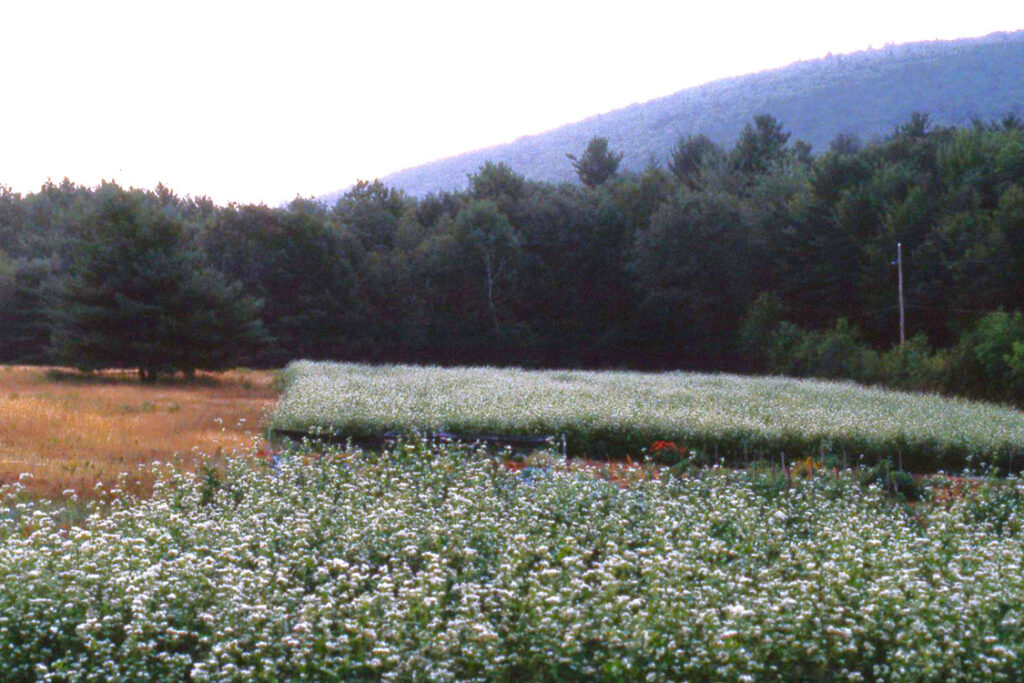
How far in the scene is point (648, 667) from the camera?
5.00 metres

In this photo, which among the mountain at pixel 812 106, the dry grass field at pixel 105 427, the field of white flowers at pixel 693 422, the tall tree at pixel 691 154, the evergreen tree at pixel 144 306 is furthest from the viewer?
the mountain at pixel 812 106

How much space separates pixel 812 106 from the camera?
128 m

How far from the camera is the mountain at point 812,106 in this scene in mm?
114812

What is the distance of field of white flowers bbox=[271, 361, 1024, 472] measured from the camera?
14484mm

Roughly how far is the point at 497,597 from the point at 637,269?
36.0 meters

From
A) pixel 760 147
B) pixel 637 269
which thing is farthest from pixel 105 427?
pixel 760 147

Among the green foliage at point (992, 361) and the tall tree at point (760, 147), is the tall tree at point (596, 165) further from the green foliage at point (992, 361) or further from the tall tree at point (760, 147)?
the green foliage at point (992, 361)

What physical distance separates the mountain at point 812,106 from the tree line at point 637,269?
59.1 meters

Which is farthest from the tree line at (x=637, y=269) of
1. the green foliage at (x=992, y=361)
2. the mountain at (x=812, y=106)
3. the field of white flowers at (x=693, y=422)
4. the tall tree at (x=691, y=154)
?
the mountain at (x=812, y=106)

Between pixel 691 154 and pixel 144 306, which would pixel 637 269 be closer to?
pixel 144 306

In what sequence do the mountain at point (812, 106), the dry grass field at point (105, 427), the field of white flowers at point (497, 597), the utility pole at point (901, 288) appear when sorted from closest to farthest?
1. the field of white flowers at point (497, 597)
2. the dry grass field at point (105, 427)
3. the utility pole at point (901, 288)
4. the mountain at point (812, 106)

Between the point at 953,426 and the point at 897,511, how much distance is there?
7065mm

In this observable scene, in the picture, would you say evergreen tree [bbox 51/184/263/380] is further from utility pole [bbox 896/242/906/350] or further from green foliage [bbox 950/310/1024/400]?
green foliage [bbox 950/310/1024/400]

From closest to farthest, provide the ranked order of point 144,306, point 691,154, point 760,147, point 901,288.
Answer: point 144,306 < point 901,288 < point 760,147 < point 691,154
